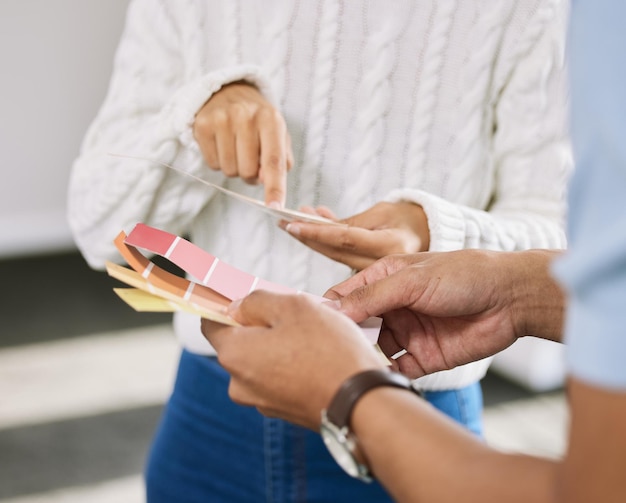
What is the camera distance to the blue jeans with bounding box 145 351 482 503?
0.95m

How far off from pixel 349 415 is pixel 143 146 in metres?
0.56

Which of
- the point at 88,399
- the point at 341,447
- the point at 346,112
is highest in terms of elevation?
the point at 346,112

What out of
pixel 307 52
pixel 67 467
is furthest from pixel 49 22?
pixel 307 52

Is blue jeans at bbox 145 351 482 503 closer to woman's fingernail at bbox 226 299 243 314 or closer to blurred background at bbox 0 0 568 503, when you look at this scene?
woman's fingernail at bbox 226 299 243 314

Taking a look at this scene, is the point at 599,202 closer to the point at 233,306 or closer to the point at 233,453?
the point at 233,306

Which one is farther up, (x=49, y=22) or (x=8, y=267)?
(x=49, y=22)

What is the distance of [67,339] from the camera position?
2.74 meters

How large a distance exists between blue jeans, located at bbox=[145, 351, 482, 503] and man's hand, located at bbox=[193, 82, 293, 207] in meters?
0.25

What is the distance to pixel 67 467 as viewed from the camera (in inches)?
82.7

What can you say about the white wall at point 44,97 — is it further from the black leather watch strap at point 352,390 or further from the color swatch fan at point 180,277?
the black leather watch strap at point 352,390

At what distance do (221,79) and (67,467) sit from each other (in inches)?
59.2

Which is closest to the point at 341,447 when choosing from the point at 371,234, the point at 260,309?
the point at 260,309

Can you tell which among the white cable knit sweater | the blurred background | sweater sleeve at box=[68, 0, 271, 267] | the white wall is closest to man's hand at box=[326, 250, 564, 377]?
the white cable knit sweater

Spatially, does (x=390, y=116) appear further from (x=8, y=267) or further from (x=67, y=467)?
(x=8, y=267)
